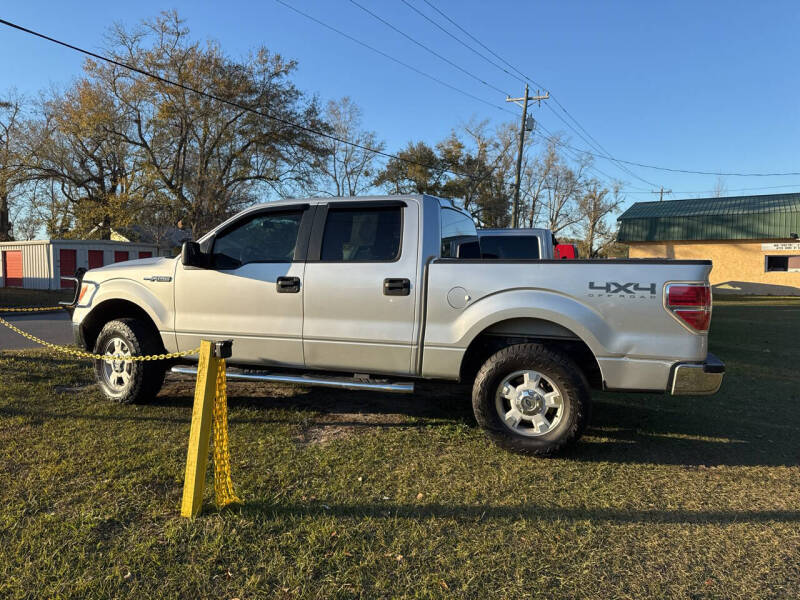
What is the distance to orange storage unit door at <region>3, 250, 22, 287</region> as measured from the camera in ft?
89.0

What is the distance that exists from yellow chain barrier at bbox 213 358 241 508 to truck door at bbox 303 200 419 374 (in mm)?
1323

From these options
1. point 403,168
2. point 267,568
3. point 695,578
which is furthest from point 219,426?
point 403,168

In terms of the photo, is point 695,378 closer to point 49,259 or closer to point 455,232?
point 455,232

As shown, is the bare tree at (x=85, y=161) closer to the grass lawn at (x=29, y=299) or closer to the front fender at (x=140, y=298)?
the grass lawn at (x=29, y=299)

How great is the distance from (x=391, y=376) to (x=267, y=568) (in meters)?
2.06

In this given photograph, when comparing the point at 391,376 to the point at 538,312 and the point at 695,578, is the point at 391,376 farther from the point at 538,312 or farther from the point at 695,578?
the point at 695,578

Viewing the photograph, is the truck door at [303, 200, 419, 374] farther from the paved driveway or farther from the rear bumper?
the paved driveway

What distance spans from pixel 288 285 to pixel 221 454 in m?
1.73

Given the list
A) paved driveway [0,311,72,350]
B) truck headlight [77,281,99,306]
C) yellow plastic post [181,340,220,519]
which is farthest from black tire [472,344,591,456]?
paved driveway [0,311,72,350]

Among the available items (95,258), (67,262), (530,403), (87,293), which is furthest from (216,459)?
(95,258)

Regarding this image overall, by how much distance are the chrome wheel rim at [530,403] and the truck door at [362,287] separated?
0.80m

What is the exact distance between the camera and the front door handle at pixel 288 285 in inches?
176

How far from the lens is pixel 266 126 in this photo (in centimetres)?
2642

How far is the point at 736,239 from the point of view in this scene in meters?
30.6
